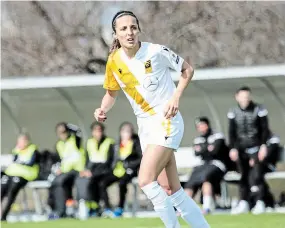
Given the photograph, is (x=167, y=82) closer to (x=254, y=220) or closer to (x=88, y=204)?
(x=254, y=220)

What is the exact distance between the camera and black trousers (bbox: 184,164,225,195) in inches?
611

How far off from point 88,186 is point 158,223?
2.81 m

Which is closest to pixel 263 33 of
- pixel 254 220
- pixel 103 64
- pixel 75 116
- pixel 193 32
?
pixel 193 32

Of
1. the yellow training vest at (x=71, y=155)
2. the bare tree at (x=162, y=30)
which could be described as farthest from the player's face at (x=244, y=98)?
the bare tree at (x=162, y=30)

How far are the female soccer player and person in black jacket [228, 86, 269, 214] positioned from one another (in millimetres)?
6116

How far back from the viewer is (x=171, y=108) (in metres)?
8.20

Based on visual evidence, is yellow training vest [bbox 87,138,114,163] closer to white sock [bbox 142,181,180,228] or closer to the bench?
the bench

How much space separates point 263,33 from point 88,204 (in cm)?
1623

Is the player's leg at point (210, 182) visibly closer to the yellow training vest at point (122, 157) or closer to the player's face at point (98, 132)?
the yellow training vest at point (122, 157)

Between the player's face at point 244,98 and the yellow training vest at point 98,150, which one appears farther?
the yellow training vest at point 98,150

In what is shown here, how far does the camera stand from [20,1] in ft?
106

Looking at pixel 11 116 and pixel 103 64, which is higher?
pixel 103 64

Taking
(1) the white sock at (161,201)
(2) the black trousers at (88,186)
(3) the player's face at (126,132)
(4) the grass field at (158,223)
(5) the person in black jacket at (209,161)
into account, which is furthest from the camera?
(2) the black trousers at (88,186)

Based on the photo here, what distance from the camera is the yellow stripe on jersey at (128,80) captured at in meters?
8.44
